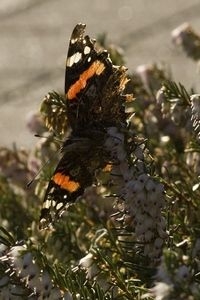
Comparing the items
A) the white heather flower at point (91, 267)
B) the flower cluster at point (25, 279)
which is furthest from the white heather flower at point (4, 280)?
the white heather flower at point (91, 267)

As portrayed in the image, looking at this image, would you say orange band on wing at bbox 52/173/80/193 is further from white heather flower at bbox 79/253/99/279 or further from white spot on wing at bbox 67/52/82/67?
white spot on wing at bbox 67/52/82/67

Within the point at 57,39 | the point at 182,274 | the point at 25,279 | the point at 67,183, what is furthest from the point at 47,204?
the point at 57,39

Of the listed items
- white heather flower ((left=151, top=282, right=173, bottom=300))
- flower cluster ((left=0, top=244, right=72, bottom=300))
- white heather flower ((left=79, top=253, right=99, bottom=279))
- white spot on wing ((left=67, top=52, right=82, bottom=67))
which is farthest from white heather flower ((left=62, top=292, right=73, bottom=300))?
white spot on wing ((left=67, top=52, right=82, bottom=67))

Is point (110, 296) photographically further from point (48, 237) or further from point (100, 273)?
point (48, 237)

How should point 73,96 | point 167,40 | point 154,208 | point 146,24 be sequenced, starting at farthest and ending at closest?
point 146,24 → point 167,40 → point 73,96 → point 154,208

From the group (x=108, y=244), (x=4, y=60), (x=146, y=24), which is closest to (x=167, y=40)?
(x=146, y=24)

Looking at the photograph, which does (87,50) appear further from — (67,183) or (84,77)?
(67,183)

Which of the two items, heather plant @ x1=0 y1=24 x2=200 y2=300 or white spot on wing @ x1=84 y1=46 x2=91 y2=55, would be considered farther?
white spot on wing @ x1=84 y1=46 x2=91 y2=55
